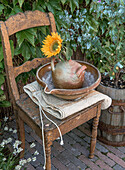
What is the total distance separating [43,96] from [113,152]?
1.08 meters

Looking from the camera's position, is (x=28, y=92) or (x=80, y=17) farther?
(x=80, y=17)

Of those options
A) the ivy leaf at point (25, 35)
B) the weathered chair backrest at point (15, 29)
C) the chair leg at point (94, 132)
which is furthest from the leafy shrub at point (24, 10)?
the chair leg at point (94, 132)

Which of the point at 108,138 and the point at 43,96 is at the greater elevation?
the point at 43,96

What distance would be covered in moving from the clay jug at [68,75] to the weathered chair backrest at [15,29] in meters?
0.37

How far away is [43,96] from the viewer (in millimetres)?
1507

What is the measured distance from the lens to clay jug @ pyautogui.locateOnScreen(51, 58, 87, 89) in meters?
1.38

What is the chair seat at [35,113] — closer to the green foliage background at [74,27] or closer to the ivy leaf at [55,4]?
the green foliage background at [74,27]

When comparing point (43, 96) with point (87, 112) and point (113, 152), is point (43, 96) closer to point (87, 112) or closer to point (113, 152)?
point (87, 112)

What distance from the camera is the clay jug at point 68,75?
138cm

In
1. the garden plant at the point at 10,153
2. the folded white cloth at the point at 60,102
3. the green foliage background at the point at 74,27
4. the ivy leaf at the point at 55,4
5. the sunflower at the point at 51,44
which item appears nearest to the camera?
the sunflower at the point at 51,44

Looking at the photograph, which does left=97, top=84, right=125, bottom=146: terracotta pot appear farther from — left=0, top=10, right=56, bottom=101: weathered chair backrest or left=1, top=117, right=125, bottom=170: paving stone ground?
left=0, top=10, right=56, bottom=101: weathered chair backrest

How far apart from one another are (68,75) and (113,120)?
865 mm

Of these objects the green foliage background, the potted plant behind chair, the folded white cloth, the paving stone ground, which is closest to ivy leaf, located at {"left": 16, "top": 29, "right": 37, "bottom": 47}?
the green foliage background

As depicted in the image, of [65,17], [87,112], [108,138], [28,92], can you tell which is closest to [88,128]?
[108,138]
